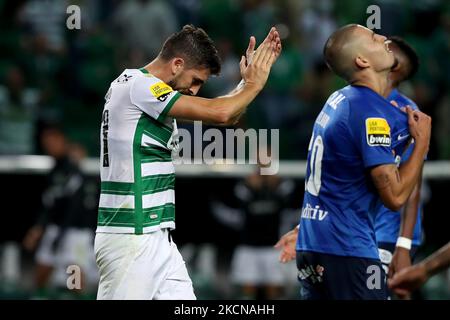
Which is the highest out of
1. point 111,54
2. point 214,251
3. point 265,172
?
point 111,54

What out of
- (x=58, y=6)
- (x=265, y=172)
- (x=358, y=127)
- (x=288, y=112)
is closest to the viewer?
(x=358, y=127)

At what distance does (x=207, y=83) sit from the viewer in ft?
49.0

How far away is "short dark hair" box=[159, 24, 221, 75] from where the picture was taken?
6.66 meters

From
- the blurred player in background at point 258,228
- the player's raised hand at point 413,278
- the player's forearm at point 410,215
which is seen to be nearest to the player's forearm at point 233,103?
the player's raised hand at point 413,278

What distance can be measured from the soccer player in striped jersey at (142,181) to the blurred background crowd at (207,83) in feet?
23.2

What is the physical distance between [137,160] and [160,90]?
0.45m

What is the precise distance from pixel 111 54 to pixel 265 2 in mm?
2363

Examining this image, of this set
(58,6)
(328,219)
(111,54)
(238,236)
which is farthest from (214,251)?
(328,219)

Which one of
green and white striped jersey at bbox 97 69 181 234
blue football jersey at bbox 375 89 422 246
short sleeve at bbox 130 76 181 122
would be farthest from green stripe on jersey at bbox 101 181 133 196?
blue football jersey at bbox 375 89 422 246

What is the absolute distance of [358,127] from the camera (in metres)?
6.63

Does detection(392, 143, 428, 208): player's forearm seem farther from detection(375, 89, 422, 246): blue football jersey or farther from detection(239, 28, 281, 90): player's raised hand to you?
detection(375, 89, 422, 246): blue football jersey

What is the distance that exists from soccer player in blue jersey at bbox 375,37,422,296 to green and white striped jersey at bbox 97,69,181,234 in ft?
6.16

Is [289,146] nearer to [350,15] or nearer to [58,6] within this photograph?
[350,15]

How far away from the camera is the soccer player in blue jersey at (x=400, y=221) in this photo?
7.76 metres
